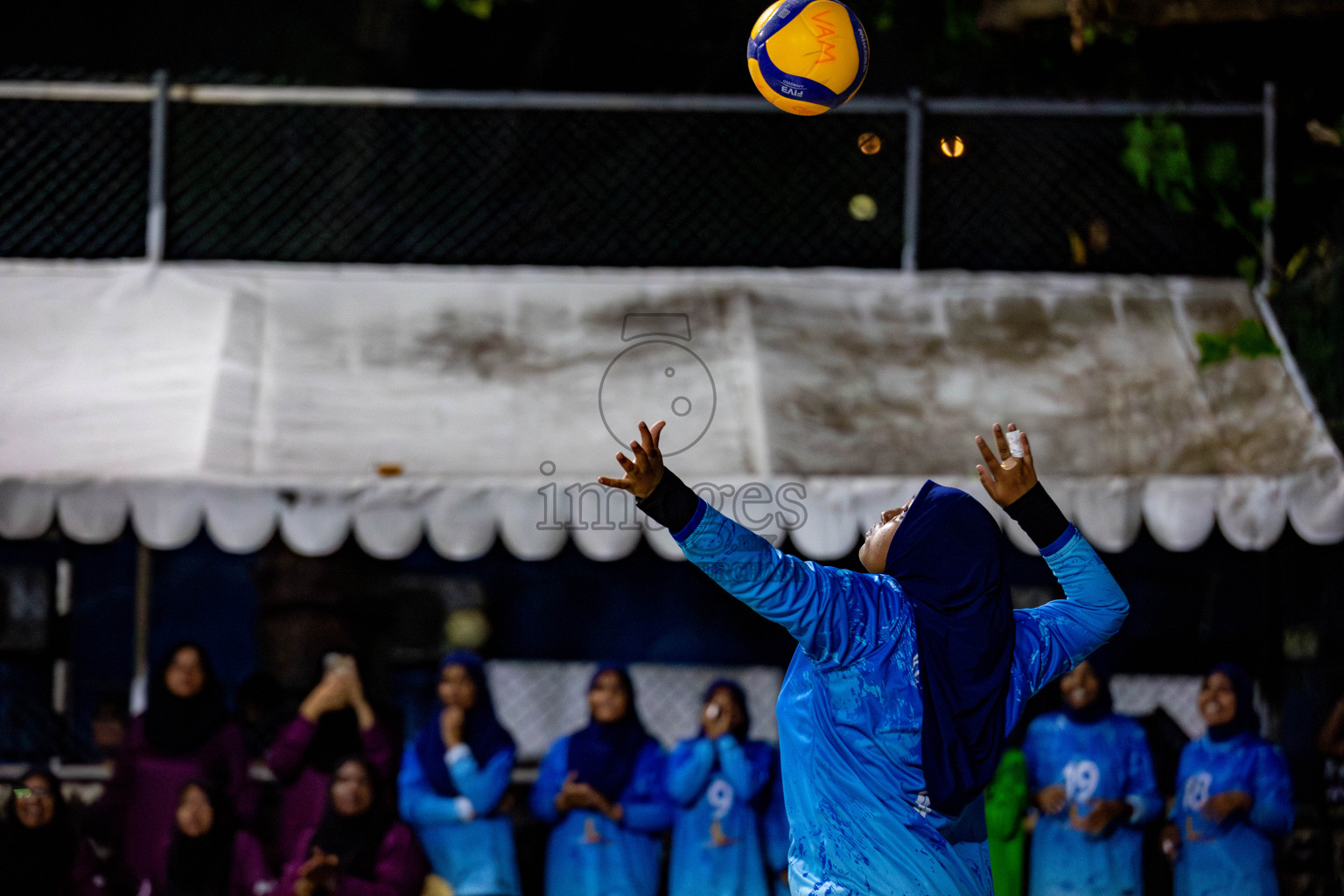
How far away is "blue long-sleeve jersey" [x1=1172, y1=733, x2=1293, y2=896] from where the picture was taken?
557 cm

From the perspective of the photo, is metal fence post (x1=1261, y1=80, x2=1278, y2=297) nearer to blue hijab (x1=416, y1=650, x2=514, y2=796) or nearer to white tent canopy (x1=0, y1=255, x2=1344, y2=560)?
white tent canopy (x1=0, y1=255, x2=1344, y2=560)

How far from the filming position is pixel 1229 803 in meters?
5.54

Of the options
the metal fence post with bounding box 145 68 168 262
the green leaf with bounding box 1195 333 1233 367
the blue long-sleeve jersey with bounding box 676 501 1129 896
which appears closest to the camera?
the blue long-sleeve jersey with bounding box 676 501 1129 896

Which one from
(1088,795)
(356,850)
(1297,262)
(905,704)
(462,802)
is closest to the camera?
(905,704)

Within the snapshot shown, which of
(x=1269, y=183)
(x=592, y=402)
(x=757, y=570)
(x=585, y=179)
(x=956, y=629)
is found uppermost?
(x=585, y=179)

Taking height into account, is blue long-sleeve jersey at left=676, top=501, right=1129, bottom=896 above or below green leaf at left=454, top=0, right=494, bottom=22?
below

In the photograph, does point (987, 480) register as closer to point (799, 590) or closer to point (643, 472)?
point (799, 590)

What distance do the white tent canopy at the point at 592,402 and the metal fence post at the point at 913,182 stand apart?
22cm

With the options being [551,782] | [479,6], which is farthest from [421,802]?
[479,6]

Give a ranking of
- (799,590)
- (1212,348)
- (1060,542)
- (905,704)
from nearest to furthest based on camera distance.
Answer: (799,590) → (905,704) → (1060,542) → (1212,348)

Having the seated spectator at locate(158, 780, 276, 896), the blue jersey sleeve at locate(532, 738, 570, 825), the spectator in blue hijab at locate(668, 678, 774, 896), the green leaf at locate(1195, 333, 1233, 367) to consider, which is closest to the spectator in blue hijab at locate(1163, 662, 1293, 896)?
the green leaf at locate(1195, 333, 1233, 367)

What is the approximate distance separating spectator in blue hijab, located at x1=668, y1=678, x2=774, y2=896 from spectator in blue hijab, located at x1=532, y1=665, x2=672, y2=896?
0.10 m

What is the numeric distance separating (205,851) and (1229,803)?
13.7ft

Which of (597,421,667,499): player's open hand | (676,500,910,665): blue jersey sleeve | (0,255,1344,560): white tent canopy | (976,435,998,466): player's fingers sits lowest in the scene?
(676,500,910,665): blue jersey sleeve
